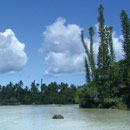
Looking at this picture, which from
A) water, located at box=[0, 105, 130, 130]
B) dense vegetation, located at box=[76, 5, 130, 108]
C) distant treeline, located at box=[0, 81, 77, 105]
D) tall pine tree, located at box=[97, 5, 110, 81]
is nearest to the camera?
water, located at box=[0, 105, 130, 130]

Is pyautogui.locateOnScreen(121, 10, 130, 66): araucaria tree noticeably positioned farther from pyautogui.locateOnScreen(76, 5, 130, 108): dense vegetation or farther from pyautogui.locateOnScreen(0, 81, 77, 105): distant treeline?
pyautogui.locateOnScreen(0, 81, 77, 105): distant treeline

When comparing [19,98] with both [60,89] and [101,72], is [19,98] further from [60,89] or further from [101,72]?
[101,72]

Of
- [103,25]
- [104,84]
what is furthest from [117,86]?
[103,25]

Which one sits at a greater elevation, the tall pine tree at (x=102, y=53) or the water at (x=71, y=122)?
the tall pine tree at (x=102, y=53)

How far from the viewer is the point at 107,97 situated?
44781mm

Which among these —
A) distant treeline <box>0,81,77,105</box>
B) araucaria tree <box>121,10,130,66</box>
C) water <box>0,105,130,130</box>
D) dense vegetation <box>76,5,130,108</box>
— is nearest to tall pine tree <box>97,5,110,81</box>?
dense vegetation <box>76,5,130,108</box>

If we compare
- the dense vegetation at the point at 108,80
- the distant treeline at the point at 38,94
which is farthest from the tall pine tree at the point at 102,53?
the distant treeline at the point at 38,94

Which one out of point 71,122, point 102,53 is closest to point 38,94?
point 102,53

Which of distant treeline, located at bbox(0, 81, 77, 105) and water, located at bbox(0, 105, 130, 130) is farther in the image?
distant treeline, located at bbox(0, 81, 77, 105)

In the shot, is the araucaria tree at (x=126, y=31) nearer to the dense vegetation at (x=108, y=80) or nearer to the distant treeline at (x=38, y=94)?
the dense vegetation at (x=108, y=80)

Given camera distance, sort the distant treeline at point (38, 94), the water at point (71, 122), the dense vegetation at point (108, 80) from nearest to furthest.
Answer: the water at point (71, 122) < the dense vegetation at point (108, 80) < the distant treeline at point (38, 94)

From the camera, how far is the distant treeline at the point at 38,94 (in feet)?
357

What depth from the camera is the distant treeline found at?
357 ft

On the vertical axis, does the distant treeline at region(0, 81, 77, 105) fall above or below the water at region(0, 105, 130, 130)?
above
